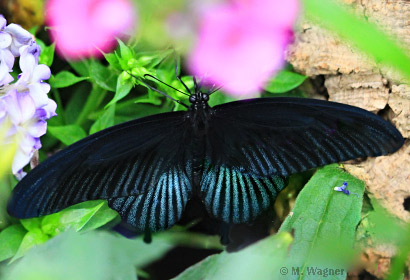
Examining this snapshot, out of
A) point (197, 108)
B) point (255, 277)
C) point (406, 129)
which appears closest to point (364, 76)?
point (406, 129)

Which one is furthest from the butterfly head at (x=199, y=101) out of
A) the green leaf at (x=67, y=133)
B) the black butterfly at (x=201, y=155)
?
the green leaf at (x=67, y=133)

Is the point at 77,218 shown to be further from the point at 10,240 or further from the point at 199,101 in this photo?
the point at 199,101

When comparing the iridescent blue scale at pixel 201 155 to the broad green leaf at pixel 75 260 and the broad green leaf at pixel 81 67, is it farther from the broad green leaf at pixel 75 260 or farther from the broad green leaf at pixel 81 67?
the broad green leaf at pixel 81 67

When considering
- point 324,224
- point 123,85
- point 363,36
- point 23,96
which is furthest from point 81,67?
point 363,36

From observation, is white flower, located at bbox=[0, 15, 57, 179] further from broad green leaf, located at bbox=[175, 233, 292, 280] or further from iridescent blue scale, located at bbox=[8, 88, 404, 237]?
broad green leaf, located at bbox=[175, 233, 292, 280]

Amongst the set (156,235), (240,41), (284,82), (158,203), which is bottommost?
(156,235)

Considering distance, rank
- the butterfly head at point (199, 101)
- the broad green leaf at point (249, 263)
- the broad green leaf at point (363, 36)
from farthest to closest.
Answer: the butterfly head at point (199, 101) < the broad green leaf at point (249, 263) < the broad green leaf at point (363, 36)
